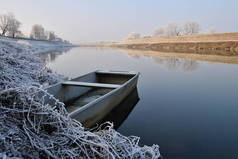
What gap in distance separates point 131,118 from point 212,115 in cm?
216

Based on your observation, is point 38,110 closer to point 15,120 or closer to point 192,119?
point 15,120

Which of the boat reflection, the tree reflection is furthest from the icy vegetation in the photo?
the tree reflection

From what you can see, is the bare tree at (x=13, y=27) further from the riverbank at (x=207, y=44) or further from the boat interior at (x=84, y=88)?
the boat interior at (x=84, y=88)

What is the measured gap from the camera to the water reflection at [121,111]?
386cm

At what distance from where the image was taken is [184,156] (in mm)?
2734

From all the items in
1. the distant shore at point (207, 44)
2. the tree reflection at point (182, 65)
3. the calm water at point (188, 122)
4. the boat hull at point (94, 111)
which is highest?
the distant shore at point (207, 44)

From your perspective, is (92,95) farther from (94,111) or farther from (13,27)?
(13,27)

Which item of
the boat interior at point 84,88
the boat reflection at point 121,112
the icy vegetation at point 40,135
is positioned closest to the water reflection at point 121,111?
the boat reflection at point 121,112

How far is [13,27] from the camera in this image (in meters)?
41.3

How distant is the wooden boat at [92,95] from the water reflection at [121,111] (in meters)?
0.21

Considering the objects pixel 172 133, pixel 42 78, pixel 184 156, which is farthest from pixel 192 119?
pixel 42 78

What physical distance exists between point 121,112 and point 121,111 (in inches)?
2.0

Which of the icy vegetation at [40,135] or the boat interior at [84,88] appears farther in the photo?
the boat interior at [84,88]

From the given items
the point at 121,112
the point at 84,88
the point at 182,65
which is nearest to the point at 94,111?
the point at 121,112
